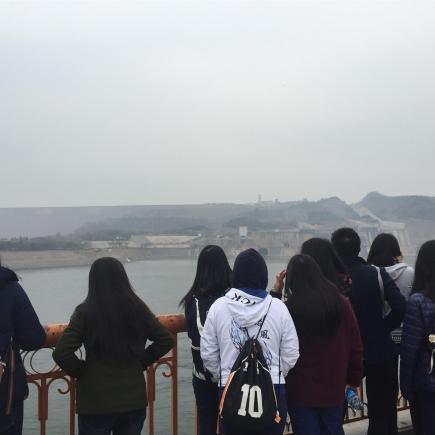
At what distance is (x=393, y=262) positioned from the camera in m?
3.38

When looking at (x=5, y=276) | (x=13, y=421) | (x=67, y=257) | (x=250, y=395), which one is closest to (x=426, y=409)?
(x=250, y=395)

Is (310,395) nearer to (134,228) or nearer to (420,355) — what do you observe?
(420,355)

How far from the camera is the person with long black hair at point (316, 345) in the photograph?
2592 millimetres

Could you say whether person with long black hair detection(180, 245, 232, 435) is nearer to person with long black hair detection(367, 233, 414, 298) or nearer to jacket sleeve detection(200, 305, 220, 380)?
jacket sleeve detection(200, 305, 220, 380)

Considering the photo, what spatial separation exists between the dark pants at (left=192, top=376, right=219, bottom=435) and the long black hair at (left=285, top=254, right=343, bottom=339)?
0.60m

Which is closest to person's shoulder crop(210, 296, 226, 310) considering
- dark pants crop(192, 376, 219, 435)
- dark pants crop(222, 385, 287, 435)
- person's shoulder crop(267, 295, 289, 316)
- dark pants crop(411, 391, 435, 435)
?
person's shoulder crop(267, 295, 289, 316)

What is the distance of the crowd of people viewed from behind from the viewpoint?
96.2 inches

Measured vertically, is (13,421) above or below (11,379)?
below

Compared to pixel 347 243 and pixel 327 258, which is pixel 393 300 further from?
pixel 327 258

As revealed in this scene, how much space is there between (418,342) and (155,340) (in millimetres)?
1257

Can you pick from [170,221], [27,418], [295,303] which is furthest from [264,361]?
[170,221]

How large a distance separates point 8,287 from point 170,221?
7638cm

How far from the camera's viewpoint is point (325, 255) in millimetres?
2871

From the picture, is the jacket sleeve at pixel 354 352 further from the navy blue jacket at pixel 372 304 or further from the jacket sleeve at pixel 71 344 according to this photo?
the jacket sleeve at pixel 71 344
